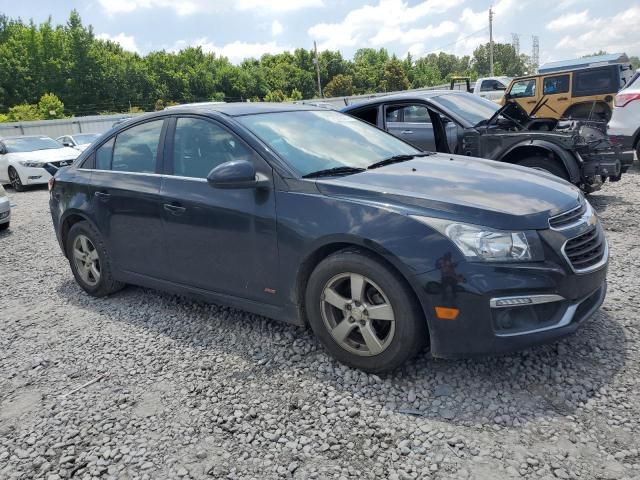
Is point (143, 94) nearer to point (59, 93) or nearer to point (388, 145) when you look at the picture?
point (59, 93)

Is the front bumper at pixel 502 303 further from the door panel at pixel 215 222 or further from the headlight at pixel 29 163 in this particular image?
the headlight at pixel 29 163

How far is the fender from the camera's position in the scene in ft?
20.8

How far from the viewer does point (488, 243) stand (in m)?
2.70

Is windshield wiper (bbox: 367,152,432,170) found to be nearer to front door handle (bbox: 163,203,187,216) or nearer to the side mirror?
the side mirror

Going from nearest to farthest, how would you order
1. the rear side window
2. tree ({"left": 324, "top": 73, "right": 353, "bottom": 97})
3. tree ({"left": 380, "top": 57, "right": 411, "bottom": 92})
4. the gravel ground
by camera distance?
the gravel ground
the rear side window
tree ({"left": 324, "top": 73, "right": 353, "bottom": 97})
tree ({"left": 380, "top": 57, "right": 411, "bottom": 92})

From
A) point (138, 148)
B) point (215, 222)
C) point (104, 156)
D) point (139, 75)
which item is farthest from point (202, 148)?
point (139, 75)

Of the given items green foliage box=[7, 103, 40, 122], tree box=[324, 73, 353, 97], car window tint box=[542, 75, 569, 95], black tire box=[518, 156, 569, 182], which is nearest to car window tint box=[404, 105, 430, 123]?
black tire box=[518, 156, 569, 182]

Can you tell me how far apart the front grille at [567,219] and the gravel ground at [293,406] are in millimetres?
810

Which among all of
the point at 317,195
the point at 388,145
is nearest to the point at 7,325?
the point at 317,195

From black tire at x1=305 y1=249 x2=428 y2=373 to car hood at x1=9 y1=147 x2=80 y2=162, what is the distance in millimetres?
12603

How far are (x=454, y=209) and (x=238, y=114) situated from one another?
1.81 metres

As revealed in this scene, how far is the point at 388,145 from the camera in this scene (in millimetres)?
4133

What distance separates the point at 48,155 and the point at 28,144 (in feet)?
3.72

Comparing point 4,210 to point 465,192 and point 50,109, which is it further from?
point 50,109
